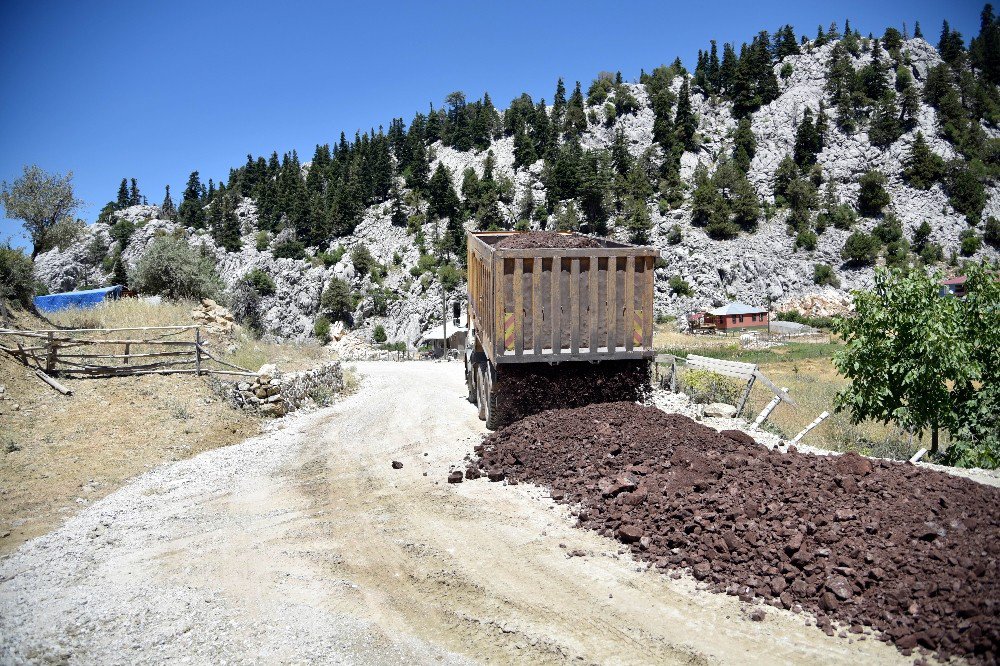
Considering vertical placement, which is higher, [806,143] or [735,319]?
[806,143]

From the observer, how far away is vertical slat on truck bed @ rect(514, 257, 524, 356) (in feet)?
36.7

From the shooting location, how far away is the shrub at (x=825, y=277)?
77500 millimetres

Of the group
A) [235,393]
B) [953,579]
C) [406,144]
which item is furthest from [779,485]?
[406,144]

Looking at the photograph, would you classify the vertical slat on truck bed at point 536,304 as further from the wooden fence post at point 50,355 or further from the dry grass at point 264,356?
the wooden fence post at point 50,355

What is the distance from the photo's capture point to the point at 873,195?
284 ft

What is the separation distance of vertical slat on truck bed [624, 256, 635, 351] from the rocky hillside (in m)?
59.3

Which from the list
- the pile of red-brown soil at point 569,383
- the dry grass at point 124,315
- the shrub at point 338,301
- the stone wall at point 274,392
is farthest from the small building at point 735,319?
the pile of red-brown soil at point 569,383

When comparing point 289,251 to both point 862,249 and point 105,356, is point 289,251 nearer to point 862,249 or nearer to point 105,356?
point 862,249

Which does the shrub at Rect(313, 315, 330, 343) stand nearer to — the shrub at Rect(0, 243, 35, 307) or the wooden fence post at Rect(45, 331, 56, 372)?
the shrub at Rect(0, 243, 35, 307)

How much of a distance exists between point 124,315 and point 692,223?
79299 millimetres

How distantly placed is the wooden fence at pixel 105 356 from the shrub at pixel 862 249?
269 feet

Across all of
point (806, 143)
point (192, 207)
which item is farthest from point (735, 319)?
point (192, 207)

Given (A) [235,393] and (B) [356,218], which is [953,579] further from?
(B) [356,218]

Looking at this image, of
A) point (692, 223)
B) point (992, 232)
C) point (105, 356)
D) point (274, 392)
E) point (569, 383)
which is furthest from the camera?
point (692, 223)
